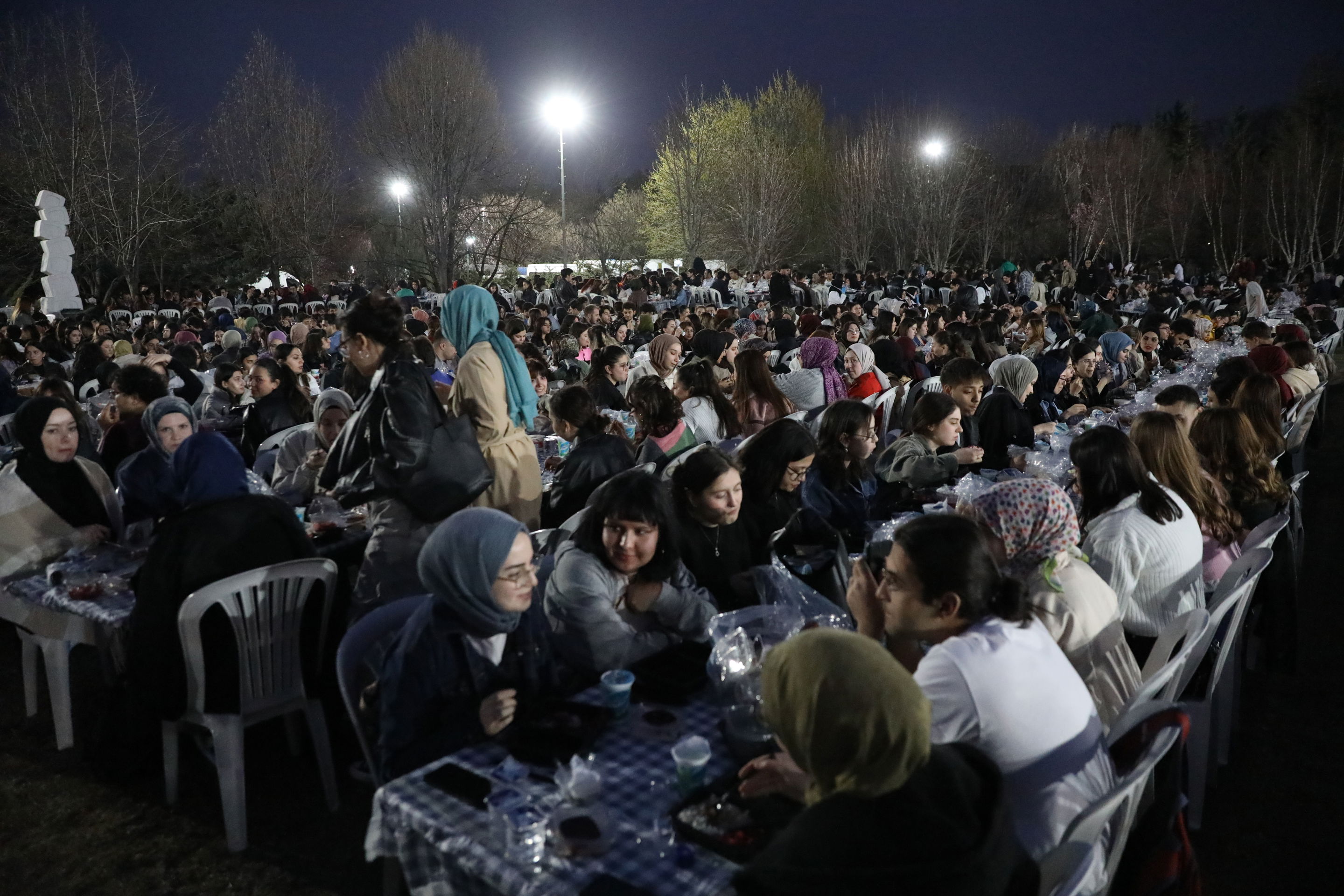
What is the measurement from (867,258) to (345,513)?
98.8 ft

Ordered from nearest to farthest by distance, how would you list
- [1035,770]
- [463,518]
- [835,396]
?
[1035,770]
[463,518]
[835,396]

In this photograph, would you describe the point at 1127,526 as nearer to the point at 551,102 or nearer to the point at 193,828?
the point at 193,828

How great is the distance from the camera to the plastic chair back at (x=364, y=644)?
290 cm

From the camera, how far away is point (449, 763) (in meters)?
2.48

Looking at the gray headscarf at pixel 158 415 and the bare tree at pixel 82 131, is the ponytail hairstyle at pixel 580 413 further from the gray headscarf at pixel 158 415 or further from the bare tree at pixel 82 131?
the bare tree at pixel 82 131

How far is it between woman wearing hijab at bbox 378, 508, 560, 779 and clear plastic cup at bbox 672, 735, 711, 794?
0.53 metres

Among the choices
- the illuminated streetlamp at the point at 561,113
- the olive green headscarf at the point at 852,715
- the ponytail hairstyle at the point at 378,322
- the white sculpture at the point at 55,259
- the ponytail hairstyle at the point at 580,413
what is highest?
the illuminated streetlamp at the point at 561,113

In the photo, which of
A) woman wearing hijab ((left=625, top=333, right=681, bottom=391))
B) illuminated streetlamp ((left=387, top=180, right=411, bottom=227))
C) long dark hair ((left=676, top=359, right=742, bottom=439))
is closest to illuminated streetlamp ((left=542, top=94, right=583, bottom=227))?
illuminated streetlamp ((left=387, top=180, right=411, bottom=227))

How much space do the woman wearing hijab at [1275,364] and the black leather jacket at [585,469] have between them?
19.8ft

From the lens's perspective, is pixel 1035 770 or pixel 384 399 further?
pixel 384 399

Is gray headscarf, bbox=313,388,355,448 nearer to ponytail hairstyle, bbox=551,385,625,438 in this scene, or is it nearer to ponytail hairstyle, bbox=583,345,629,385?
ponytail hairstyle, bbox=551,385,625,438

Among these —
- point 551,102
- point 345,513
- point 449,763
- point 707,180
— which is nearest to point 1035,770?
point 449,763

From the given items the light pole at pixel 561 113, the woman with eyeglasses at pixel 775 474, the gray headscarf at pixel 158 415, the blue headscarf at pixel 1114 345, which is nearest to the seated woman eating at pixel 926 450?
the woman with eyeglasses at pixel 775 474

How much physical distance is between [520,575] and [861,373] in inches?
246
